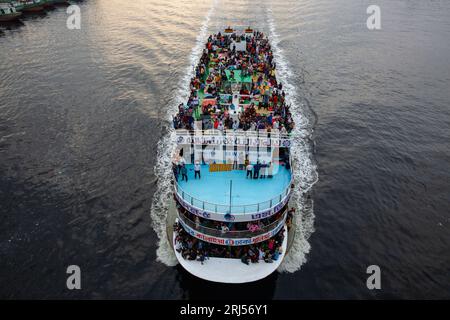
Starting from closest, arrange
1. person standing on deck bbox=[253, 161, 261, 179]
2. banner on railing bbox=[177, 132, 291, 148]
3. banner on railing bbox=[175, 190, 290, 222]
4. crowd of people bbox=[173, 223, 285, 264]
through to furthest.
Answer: banner on railing bbox=[175, 190, 290, 222], crowd of people bbox=[173, 223, 285, 264], person standing on deck bbox=[253, 161, 261, 179], banner on railing bbox=[177, 132, 291, 148]

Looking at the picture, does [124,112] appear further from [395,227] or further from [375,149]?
[395,227]

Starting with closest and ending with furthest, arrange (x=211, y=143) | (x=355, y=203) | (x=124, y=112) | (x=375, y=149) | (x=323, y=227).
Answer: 1. (x=211, y=143)
2. (x=323, y=227)
3. (x=355, y=203)
4. (x=375, y=149)
5. (x=124, y=112)

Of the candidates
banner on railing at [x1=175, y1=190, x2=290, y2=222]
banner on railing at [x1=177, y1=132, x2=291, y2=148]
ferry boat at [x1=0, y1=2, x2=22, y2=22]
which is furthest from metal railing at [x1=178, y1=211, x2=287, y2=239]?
ferry boat at [x1=0, y1=2, x2=22, y2=22]

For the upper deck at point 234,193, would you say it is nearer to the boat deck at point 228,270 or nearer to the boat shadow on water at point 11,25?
the boat deck at point 228,270

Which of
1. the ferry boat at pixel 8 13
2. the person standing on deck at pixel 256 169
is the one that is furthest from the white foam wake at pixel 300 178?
the ferry boat at pixel 8 13

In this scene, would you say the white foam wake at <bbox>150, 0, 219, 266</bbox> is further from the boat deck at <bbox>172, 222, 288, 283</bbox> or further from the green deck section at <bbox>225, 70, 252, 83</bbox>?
the green deck section at <bbox>225, 70, 252, 83</bbox>

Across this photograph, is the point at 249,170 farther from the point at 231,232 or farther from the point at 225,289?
the point at 225,289

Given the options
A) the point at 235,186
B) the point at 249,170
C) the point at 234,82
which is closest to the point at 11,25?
the point at 234,82
